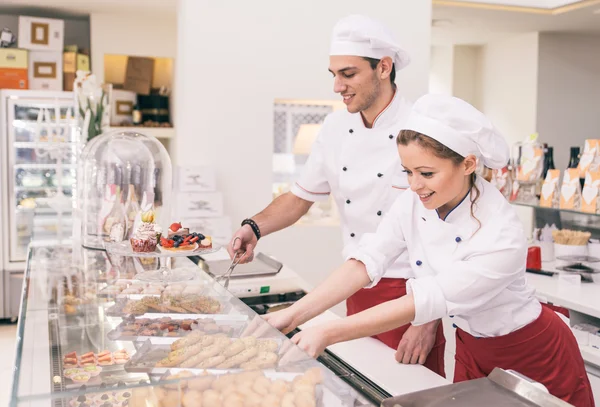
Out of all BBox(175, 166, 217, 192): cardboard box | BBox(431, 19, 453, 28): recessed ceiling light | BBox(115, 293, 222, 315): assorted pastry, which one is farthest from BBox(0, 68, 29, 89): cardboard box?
BBox(115, 293, 222, 315): assorted pastry

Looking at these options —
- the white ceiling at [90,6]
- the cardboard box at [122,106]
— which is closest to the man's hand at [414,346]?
the white ceiling at [90,6]

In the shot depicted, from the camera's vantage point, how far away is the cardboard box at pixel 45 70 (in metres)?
6.21

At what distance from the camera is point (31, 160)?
6.08 meters

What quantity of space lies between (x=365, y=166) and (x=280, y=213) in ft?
1.38

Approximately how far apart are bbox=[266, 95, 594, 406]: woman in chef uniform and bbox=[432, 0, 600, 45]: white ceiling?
15.6ft

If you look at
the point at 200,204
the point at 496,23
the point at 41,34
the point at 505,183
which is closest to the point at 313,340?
the point at 200,204

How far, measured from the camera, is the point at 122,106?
6840 mm

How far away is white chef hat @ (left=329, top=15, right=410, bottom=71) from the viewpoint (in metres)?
2.32

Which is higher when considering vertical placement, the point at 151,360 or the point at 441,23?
the point at 441,23

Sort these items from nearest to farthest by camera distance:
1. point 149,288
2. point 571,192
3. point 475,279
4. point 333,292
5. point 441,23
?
point 475,279, point 333,292, point 149,288, point 571,192, point 441,23

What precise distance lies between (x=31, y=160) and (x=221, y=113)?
2866 mm

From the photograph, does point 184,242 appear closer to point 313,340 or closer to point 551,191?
point 313,340

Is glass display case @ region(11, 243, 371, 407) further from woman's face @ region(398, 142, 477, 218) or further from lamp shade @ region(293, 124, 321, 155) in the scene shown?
lamp shade @ region(293, 124, 321, 155)

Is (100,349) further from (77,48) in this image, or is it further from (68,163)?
(77,48)
